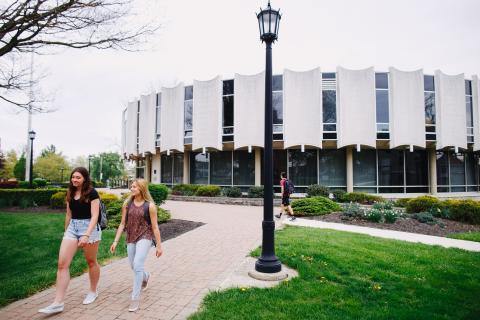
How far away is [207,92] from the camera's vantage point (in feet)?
73.9

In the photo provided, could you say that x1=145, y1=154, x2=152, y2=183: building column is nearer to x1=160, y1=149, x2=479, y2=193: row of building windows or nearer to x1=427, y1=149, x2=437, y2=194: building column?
x1=160, y1=149, x2=479, y2=193: row of building windows

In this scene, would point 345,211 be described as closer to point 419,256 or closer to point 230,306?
point 419,256

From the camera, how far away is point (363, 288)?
4734mm

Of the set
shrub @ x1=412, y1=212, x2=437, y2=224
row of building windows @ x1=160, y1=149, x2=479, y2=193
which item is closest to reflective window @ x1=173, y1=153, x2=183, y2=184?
row of building windows @ x1=160, y1=149, x2=479, y2=193

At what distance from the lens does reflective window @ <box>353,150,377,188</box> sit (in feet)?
69.6

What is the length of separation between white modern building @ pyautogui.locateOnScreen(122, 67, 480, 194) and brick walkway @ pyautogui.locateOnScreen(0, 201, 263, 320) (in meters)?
13.3

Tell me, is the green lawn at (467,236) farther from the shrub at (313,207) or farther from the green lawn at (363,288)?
the shrub at (313,207)

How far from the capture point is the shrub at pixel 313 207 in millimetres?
13164

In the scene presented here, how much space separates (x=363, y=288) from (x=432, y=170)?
68.2 ft

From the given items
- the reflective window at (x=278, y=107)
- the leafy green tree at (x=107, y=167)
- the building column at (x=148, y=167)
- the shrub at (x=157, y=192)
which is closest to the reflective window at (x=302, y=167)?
the reflective window at (x=278, y=107)

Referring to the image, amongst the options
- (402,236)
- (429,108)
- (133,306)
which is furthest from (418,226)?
(429,108)

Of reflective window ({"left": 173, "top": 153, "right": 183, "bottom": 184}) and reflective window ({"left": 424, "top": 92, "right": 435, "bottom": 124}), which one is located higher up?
reflective window ({"left": 424, "top": 92, "right": 435, "bottom": 124})

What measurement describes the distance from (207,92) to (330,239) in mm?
16846

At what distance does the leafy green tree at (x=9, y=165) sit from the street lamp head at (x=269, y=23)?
2072 inches
